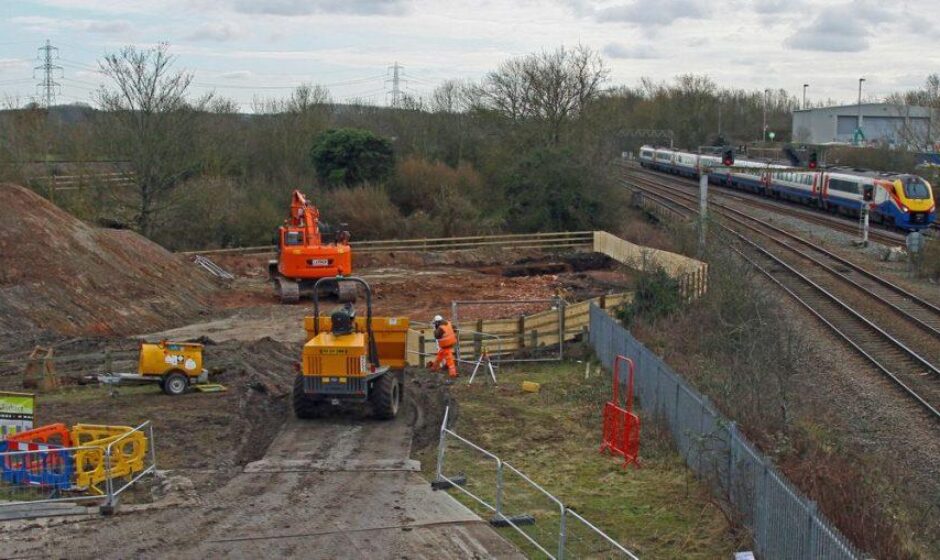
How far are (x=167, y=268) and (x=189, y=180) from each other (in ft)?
45.2

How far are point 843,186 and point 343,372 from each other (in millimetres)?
38867

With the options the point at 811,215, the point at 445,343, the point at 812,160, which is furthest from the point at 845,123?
the point at 445,343

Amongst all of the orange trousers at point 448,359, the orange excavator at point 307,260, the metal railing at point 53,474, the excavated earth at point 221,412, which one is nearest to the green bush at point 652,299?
A: the excavated earth at point 221,412

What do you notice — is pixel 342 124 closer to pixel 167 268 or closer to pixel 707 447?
pixel 167 268

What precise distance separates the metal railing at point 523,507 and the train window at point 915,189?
34.7m

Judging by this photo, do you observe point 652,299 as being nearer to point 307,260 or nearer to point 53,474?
point 307,260

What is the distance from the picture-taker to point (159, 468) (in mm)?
15008

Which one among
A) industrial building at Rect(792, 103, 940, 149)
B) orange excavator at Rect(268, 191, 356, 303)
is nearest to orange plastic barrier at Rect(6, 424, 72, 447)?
orange excavator at Rect(268, 191, 356, 303)

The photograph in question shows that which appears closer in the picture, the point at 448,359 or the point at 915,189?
the point at 448,359

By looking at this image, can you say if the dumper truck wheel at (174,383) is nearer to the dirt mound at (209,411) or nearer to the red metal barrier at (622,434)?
the dirt mound at (209,411)

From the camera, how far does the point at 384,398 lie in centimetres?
1805

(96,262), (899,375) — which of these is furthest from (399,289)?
(899,375)

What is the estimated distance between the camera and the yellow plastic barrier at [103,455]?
1343 centimetres

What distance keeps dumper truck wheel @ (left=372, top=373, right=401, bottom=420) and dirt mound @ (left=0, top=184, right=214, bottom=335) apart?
13165mm
